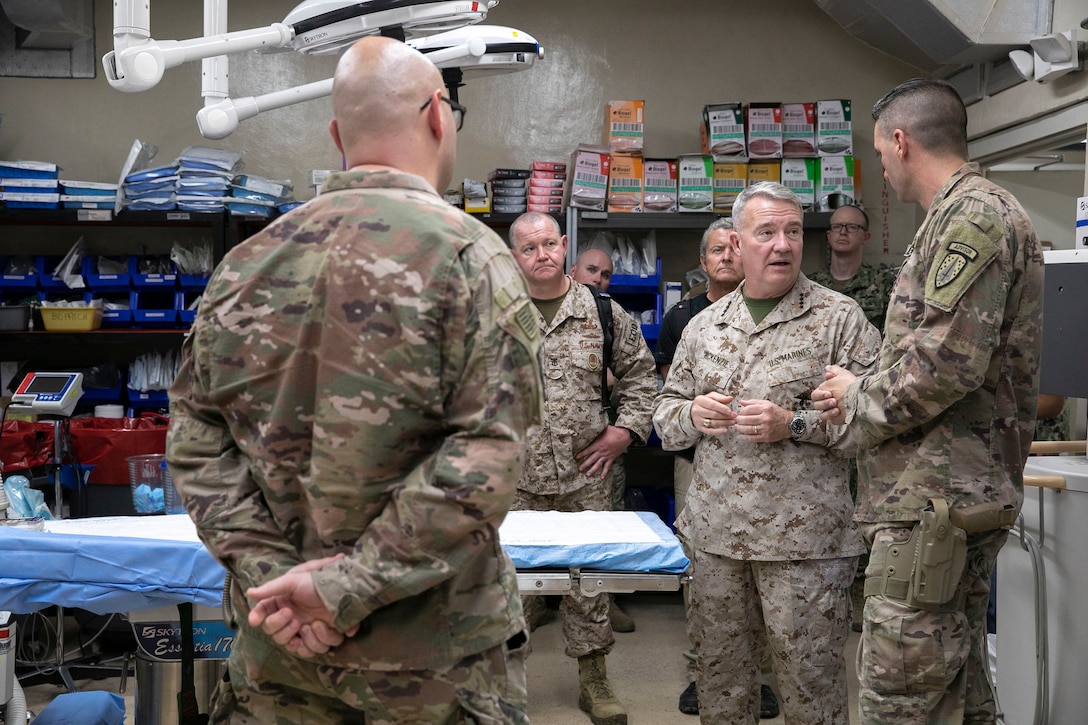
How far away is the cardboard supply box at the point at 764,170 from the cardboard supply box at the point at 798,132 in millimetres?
72

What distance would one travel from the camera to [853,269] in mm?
5148

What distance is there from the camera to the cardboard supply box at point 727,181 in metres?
5.32

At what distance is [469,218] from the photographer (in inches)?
59.6

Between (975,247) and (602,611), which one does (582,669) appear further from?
(975,247)

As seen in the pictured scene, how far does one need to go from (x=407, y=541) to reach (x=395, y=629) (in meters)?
0.16

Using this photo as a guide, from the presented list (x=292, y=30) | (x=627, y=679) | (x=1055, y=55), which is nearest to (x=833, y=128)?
(x=1055, y=55)

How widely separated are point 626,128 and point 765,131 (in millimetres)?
759

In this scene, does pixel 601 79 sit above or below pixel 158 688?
above

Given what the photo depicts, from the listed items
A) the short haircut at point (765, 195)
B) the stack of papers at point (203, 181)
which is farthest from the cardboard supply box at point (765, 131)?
the stack of papers at point (203, 181)

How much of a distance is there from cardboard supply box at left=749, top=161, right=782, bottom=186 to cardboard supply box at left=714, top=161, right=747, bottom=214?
2.1 inches

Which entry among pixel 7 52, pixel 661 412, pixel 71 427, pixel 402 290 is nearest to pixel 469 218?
pixel 402 290

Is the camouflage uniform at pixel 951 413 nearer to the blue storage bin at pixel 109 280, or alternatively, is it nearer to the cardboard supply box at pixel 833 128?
the cardboard supply box at pixel 833 128

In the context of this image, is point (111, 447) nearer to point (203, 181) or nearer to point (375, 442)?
point (203, 181)

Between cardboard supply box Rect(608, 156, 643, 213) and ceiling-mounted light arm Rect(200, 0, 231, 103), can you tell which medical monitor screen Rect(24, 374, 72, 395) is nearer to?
ceiling-mounted light arm Rect(200, 0, 231, 103)
